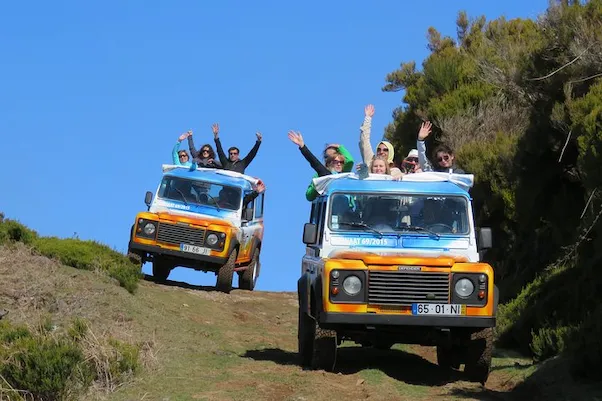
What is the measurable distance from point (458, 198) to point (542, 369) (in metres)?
2.16

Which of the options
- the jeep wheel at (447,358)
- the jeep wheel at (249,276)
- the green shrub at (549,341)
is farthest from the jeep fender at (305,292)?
the jeep wheel at (249,276)

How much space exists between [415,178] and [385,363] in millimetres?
2218

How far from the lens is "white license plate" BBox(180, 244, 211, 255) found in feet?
66.8

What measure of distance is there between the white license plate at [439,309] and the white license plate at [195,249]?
9830 millimetres

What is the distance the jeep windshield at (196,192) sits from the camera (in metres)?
21.0

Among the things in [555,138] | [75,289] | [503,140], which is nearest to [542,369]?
[555,138]

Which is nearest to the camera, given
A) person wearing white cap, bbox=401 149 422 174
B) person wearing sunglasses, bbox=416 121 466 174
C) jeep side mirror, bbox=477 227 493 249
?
jeep side mirror, bbox=477 227 493 249

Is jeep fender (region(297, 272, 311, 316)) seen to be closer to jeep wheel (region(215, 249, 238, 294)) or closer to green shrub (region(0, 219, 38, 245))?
green shrub (region(0, 219, 38, 245))

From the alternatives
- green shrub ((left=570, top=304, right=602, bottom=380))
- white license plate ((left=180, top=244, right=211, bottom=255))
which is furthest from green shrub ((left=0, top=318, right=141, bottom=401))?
white license plate ((left=180, top=244, right=211, bottom=255))

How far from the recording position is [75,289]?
50.4ft

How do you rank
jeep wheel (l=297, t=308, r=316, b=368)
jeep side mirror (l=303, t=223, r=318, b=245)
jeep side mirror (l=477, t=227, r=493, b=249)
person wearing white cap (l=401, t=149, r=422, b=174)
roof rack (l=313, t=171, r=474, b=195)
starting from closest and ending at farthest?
1. jeep side mirror (l=477, t=227, r=493, b=249)
2. jeep side mirror (l=303, t=223, r=318, b=245)
3. roof rack (l=313, t=171, r=474, b=195)
4. jeep wheel (l=297, t=308, r=316, b=368)
5. person wearing white cap (l=401, t=149, r=422, b=174)

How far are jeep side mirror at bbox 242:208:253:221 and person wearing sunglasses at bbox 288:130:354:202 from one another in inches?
321

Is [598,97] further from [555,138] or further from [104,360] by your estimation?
[104,360]

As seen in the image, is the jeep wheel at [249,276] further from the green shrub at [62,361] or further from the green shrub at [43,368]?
the green shrub at [43,368]
